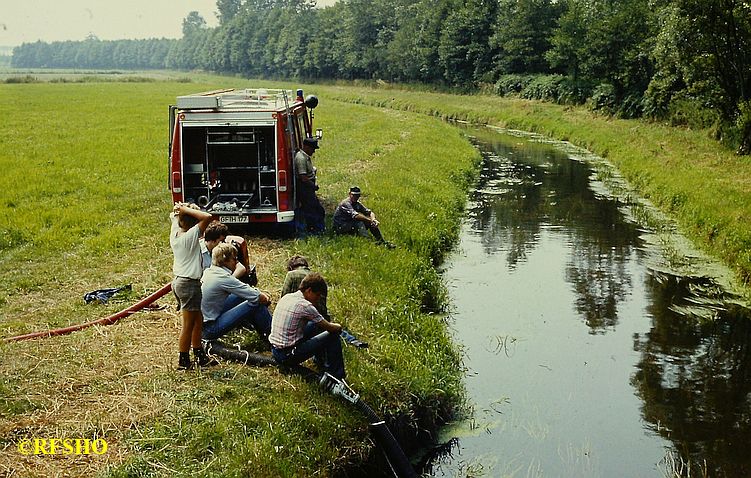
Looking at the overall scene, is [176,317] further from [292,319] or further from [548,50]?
[548,50]

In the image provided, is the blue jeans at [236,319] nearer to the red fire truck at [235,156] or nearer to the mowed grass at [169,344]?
the mowed grass at [169,344]

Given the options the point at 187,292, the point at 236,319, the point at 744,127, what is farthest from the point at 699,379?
the point at 744,127

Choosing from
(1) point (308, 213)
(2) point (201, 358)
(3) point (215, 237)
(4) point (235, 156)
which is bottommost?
(2) point (201, 358)

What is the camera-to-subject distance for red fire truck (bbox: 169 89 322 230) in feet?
45.8

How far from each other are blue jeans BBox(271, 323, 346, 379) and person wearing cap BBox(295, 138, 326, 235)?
21.2 ft

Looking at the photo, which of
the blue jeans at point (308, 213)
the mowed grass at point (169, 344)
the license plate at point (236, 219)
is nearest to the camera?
the mowed grass at point (169, 344)

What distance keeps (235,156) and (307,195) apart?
1.81m

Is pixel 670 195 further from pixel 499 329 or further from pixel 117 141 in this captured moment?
pixel 117 141

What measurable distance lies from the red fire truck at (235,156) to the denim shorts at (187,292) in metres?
5.78

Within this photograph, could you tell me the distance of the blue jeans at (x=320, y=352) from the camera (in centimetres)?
841

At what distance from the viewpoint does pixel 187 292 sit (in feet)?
27.4

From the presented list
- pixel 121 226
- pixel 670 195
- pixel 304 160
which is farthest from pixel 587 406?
pixel 670 195

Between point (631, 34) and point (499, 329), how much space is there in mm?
35126

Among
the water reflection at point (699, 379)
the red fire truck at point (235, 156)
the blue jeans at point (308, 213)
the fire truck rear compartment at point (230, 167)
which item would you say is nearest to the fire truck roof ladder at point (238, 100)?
the red fire truck at point (235, 156)
